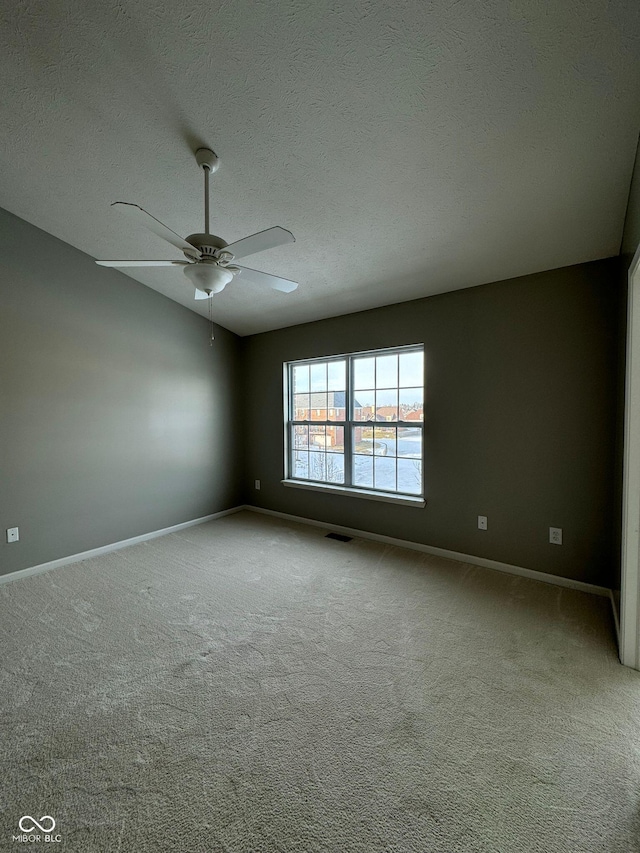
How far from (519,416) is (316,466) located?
232 cm

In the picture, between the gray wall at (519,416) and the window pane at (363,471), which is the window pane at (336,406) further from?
the gray wall at (519,416)

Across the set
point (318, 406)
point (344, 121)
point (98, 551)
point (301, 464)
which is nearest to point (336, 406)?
point (318, 406)

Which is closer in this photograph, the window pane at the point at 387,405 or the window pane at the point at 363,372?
the window pane at the point at 387,405

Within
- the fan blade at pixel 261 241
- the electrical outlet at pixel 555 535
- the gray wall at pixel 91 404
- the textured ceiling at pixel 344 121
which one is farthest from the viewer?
the gray wall at pixel 91 404

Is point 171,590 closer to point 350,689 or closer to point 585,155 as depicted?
point 350,689

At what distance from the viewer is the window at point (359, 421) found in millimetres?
3615

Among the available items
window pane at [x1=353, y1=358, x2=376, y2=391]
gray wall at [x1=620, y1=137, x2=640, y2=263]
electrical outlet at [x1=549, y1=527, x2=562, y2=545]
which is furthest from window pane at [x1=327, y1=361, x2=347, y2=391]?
gray wall at [x1=620, y1=137, x2=640, y2=263]

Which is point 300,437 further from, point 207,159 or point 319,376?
point 207,159

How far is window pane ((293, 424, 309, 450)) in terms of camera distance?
4.52 m

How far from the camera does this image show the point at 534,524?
2.91m

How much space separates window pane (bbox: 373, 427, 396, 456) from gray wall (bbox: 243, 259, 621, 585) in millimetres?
412

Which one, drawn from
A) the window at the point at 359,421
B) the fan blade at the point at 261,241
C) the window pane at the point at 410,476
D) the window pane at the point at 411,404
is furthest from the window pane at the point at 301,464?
the fan blade at the point at 261,241

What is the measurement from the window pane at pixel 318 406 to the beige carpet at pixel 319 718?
205 centimetres

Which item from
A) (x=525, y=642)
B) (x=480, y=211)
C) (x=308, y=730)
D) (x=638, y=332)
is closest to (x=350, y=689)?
(x=308, y=730)
